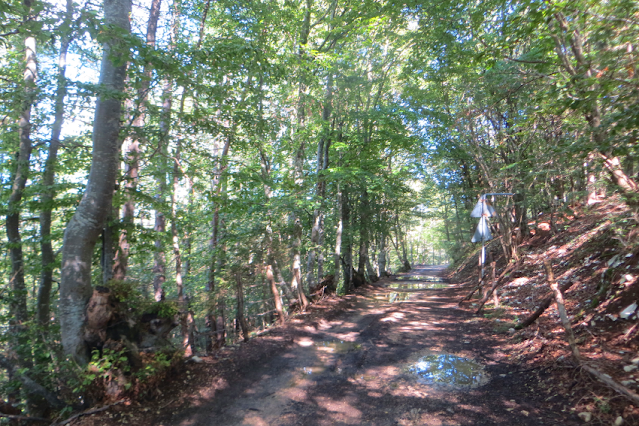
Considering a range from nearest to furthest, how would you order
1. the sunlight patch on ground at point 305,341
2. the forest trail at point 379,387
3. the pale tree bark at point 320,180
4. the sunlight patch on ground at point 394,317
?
the forest trail at point 379,387
the sunlight patch on ground at point 305,341
the sunlight patch on ground at point 394,317
the pale tree bark at point 320,180

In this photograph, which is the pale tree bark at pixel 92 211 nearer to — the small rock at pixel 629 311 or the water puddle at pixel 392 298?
the small rock at pixel 629 311

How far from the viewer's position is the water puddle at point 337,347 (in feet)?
23.4

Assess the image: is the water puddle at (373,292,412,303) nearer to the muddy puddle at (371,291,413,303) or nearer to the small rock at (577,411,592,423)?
the muddy puddle at (371,291,413,303)

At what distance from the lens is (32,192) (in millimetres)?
5938

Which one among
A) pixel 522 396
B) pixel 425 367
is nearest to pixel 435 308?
pixel 425 367

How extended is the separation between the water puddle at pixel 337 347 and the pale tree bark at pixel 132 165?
4630mm

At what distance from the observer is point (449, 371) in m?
5.47

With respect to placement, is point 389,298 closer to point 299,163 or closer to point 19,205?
point 299,163

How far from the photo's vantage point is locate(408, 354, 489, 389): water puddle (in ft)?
16.4

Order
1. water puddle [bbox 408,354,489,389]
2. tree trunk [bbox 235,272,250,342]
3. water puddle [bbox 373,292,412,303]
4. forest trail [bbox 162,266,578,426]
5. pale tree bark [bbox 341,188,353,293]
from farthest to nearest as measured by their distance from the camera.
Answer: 1. pale tree bark [bbox 341,188,353,293]
2. water puddle [bbox 373,292,412,303]
3. tree trunk [bbox 235,272,250,342]
4. water puddle [bbox 408,354,489,389]
5. forest trail [bbox 162,266,578,426]

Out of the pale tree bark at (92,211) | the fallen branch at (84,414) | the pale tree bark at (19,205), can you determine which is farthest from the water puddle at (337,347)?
the pale tree bark at (19,205)

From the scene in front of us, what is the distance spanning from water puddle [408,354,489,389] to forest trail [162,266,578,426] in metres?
0.03

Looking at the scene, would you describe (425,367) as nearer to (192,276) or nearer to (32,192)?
(32,192)

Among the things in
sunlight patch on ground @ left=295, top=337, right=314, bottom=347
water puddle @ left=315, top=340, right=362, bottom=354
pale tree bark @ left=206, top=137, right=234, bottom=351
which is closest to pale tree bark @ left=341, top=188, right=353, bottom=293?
pale tree bark @ left=206, top=137, right=234, bottom=351
